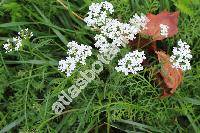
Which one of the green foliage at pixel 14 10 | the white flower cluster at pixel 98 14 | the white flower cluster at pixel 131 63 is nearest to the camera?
the white flower cluster at pixel 131 63

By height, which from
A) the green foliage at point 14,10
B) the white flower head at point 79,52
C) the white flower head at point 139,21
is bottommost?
the white flower head at point 79,52

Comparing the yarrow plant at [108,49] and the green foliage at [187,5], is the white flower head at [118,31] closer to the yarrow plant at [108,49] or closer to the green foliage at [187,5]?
the yarrow plant at [108,49]

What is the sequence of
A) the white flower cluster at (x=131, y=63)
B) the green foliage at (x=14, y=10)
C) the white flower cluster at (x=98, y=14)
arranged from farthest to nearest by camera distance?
the green foliage at (x=14, y=10) → the white flower cluster at (x=98, y=14) → the white flower cluster at (x=131, y=63)

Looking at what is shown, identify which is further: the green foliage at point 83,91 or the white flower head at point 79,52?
the green foliage at point 83,91

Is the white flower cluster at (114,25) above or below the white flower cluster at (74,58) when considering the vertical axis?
above

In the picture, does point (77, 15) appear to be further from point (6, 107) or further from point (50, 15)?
point (6, 107)

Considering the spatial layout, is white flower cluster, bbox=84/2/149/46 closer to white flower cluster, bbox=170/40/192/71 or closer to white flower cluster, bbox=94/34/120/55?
white flower cluster, bbox=94/34/120/55

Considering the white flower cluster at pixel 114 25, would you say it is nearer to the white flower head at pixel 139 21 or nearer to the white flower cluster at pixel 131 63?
the white flower head at pixel 139 21

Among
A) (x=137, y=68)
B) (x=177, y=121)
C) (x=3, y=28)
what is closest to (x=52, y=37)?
(x=3, y=28)

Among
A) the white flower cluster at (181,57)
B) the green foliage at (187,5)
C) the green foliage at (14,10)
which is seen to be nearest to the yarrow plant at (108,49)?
the white flower cluster at (181,57)
